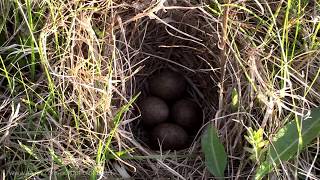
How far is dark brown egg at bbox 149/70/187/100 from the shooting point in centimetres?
190

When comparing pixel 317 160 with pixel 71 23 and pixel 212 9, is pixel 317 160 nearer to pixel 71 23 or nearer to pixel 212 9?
pixel 212 9

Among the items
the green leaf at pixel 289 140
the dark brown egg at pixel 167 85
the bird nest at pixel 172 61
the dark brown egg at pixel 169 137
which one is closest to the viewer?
the green leaf at pixel 289 140

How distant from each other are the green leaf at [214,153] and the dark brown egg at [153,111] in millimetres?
322

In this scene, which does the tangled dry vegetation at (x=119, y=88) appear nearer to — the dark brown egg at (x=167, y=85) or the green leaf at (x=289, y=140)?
the green leaf at (x=289, y=140)

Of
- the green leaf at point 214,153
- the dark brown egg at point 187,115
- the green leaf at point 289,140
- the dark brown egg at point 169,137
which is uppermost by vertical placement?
the green leaf at point 289,140

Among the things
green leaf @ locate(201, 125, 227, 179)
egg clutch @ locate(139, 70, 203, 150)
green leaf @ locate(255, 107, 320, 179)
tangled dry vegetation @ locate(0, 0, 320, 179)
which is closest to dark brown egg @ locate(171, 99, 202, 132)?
egg clutch @ locate(139, 70, 203, 150)

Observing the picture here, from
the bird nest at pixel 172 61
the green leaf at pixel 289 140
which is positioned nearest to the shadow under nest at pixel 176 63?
the bird nest at pixel 172 61

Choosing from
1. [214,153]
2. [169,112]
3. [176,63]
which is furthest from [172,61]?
[214,153]

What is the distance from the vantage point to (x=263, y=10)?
163 cm

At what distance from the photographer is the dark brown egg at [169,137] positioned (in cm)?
179

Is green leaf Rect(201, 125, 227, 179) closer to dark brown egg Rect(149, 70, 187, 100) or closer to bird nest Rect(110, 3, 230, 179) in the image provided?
bird nest Rect(110, 3, 230, 179)

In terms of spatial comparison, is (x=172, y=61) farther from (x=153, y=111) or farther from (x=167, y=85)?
(x=153, y=111)

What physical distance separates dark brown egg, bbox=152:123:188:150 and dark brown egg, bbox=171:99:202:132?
0.15 feet

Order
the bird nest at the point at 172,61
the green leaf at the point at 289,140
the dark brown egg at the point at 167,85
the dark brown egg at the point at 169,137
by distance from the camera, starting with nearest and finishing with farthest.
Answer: the green leaf at the point at 289,140 → the bird nest at the point at 172,61 → the dark brown egg at the point at 169,137 → the dark brown egg at the point at 167,85
